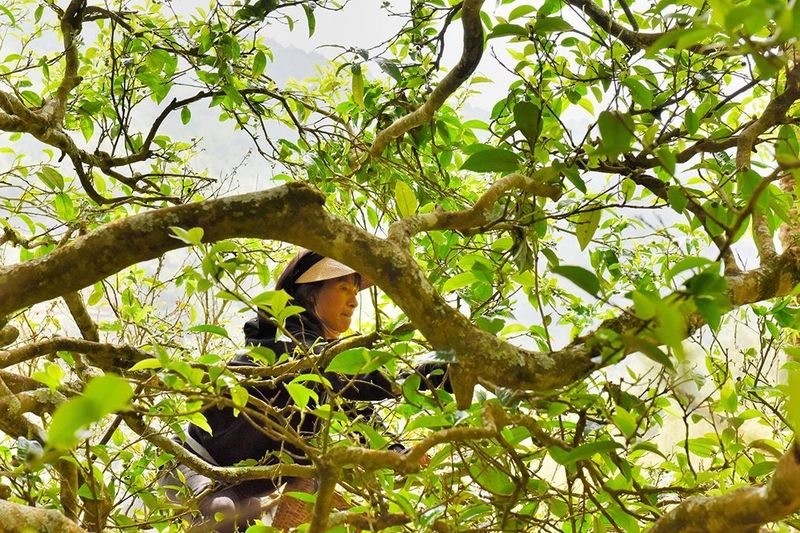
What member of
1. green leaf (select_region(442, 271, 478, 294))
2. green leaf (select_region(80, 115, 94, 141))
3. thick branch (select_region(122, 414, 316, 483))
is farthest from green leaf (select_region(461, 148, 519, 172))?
green leaf (select_region(80, 115, 94, 141))

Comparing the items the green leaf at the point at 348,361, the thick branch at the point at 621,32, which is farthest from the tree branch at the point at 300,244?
the thick branch at the point at 621,32

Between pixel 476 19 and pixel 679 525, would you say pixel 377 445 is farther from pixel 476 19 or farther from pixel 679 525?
pixel 476 19

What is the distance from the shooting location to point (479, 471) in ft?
3.51

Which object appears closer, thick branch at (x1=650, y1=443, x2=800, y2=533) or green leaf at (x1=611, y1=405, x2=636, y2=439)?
thick branch at (x1=650, y1=443, x2=800, y2=533)

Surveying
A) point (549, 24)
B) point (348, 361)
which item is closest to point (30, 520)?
point (348, 361)

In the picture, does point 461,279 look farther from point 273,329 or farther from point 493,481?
point 273,329

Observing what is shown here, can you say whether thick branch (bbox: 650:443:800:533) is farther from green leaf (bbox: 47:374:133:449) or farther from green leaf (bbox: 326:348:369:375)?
green leaf (bbox: 47:374:133:449)

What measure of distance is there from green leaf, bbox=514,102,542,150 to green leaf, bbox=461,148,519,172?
77mm

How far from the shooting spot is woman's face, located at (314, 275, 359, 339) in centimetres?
217

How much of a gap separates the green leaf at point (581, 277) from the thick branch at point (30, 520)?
68 cm

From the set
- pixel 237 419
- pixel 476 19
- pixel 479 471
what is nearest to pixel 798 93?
pixel 476 19

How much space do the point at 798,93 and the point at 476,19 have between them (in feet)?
2.10

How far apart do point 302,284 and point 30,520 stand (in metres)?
1.38

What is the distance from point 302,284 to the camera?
86.0 inches
